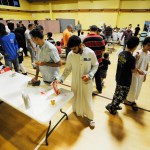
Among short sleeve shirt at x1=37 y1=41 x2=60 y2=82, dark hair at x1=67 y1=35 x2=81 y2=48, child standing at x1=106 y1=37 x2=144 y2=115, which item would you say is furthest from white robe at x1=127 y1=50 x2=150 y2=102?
short sleeve shirt at x1=37 y1=41 x2=60 y2=82

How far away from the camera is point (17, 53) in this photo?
3289 mm

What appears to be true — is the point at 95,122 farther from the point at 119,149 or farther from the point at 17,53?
the point at 17,53

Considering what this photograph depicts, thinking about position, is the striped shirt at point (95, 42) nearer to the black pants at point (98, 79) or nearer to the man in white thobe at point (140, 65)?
the black pants at point (98, 79)

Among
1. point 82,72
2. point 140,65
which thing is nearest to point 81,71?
point 82,72

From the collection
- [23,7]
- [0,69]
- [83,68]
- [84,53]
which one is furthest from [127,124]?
[23,7]

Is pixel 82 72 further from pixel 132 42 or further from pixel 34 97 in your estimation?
pixel 132 42

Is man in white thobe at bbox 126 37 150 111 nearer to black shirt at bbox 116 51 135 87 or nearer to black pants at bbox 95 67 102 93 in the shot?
black shirt at bbox 116 51 135 87

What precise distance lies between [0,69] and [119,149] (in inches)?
97.1

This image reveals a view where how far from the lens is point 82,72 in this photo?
5.84ft

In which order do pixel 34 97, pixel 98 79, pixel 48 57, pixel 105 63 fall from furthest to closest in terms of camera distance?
pixel 105 63 < pixel 98 79 < pixel 48 57 < pixel 34 97

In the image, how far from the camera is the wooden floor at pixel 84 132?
72.6 inches

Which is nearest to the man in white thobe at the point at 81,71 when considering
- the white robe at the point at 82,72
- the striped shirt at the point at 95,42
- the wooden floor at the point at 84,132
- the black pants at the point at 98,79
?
the white robe at the point at 82,72

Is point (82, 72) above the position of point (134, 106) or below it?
above

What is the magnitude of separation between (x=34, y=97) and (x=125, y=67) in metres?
1.41
